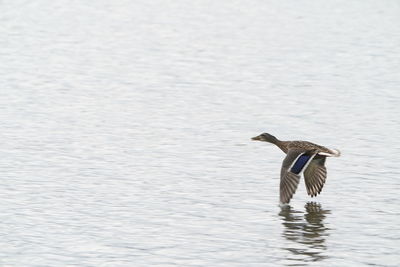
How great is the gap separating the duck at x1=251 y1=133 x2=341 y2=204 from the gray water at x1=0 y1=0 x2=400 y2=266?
279 millimetres

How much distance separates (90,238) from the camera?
15.8 m

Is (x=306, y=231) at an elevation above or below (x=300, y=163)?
below

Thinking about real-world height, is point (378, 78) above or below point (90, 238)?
above

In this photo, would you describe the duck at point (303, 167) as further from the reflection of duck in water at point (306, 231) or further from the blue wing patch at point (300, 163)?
the reflection of duck in water at point (306, 231)

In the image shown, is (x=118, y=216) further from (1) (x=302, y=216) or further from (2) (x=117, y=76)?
→ (2) (x=117, y=76)

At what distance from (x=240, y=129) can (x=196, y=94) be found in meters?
4.69

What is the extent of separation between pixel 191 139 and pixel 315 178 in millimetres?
5270

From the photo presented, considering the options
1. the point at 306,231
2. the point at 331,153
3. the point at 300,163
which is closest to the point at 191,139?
the point at 300,163

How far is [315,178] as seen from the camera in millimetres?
18828

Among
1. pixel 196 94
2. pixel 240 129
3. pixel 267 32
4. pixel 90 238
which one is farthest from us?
pixel 267 32

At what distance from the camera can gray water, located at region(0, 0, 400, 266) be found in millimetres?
15898

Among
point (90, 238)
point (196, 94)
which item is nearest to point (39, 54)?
point (196, 94)

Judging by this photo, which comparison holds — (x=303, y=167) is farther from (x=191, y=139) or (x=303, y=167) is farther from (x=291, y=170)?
(x=191, y=139)

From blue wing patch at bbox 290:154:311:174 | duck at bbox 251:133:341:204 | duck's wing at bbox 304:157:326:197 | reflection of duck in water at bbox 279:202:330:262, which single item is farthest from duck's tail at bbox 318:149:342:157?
reflection of duck in water at bbox 279:202:330:262
